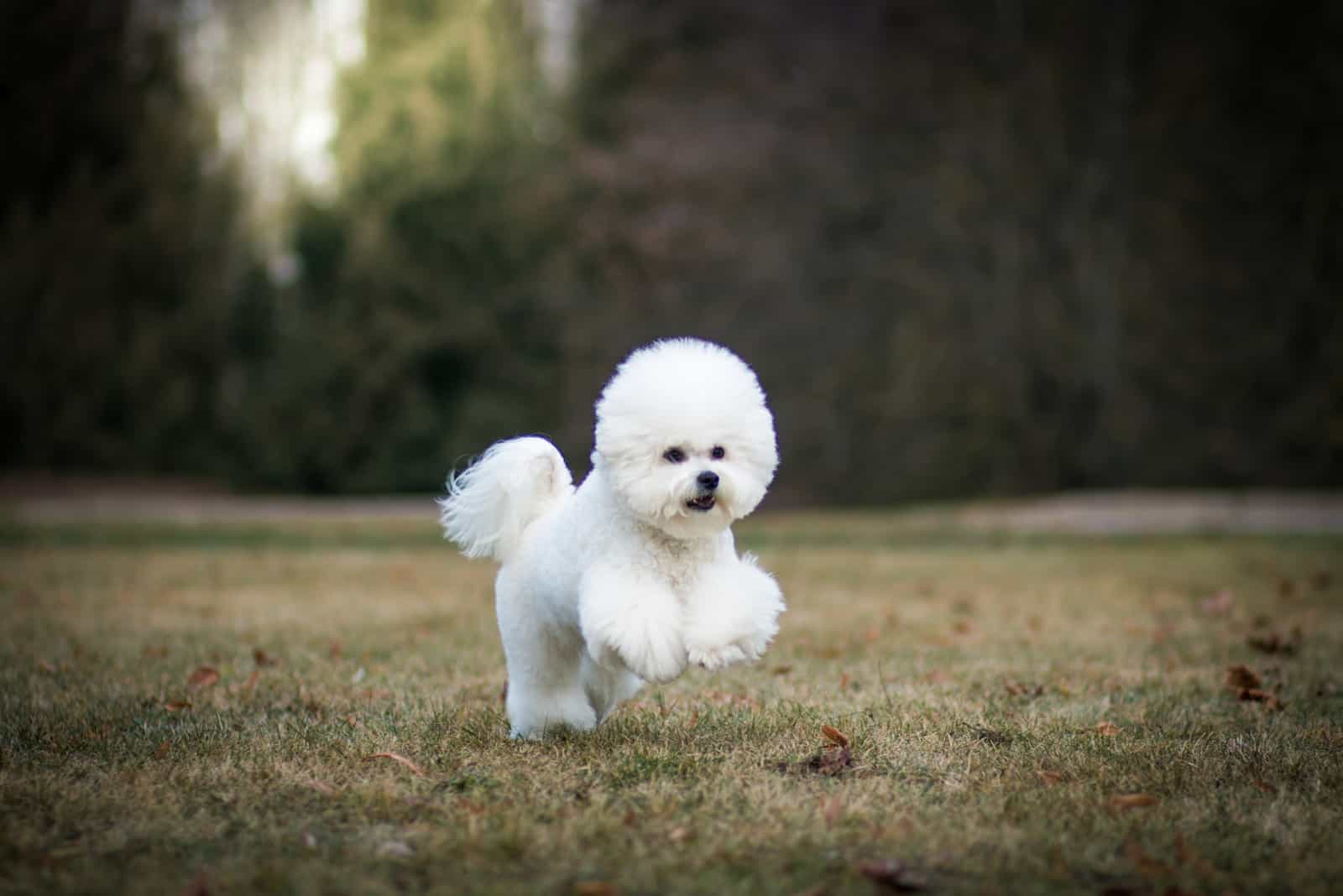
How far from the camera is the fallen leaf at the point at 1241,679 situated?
18.7 ft

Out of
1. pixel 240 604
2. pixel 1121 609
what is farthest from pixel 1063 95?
pixel 240 604

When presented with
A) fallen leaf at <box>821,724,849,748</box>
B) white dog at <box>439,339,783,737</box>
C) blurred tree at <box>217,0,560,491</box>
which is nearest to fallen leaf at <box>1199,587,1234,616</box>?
fallen leaf at <box>821,724,849,748</box>

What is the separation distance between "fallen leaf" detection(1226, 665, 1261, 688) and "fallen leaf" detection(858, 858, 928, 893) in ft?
10.6

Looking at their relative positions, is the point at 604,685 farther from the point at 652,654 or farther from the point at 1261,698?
the point at 1261,698

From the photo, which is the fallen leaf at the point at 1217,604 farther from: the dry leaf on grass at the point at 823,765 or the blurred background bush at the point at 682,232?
the blurred background bush at the point at 682,232

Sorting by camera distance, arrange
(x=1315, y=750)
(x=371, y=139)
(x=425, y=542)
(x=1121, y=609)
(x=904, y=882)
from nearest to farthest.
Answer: (x=904, y=882), (x=1315, y=750), (x=1121, y=609), (x=425, y=542), (x=371, y=139)

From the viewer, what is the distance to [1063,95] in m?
21.7

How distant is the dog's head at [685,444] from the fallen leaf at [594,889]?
136 cm

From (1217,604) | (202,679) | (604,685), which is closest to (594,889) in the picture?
(604,685)

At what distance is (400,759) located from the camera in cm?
412

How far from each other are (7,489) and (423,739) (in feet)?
61.8

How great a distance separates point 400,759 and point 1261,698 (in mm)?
3456

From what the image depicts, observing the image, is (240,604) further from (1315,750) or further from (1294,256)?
(1294,256)

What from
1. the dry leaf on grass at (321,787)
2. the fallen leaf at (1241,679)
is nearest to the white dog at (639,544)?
the dry leaf on grass at (321,787)
